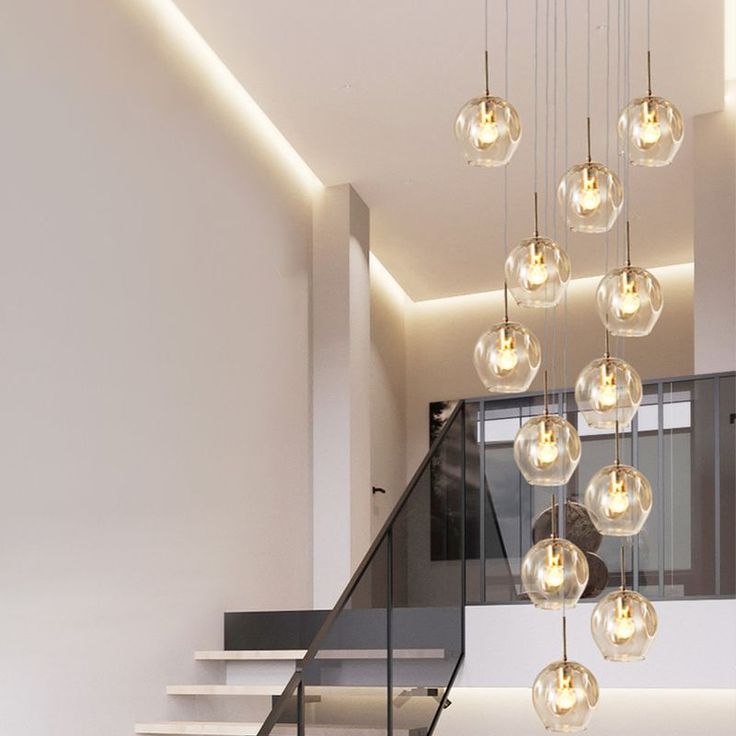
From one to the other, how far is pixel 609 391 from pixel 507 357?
0.36 m

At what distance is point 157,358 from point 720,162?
4.06 m

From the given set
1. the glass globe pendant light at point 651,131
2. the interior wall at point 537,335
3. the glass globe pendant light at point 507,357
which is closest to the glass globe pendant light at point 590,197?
the glass globe pendant light at point 651,131

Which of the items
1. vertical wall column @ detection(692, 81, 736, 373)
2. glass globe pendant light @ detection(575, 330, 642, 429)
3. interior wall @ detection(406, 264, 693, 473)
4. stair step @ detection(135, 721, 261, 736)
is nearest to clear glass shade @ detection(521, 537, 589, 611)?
glass globe pendant light @ detection(575, 330, 642, 429)

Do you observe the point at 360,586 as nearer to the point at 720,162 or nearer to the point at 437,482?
the point at 437,482

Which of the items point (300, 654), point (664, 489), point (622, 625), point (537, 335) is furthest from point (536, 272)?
point (537, 335)

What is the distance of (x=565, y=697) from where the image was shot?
421 centimetres

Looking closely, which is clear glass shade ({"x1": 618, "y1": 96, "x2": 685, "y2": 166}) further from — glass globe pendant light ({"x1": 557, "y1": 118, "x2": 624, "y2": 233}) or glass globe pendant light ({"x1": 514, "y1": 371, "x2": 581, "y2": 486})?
glass globe pendant light ({"x1": 514, "y1": 371, "x2": 581, "y2": 486})

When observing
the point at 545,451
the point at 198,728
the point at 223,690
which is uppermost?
the point at 545,451

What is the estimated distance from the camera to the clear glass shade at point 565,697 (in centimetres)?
421

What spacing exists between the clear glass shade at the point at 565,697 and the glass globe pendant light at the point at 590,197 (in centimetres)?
142

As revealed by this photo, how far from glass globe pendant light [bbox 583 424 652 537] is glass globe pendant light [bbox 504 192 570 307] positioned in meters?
0.60

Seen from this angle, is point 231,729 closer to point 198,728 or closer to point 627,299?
point 198,728

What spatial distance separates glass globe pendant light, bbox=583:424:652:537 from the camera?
418cm

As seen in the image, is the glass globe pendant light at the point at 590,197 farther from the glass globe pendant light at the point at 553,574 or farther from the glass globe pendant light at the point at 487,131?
the glass globe pendant light at the point at 553,574
